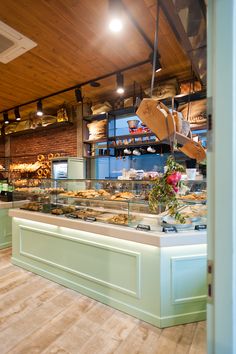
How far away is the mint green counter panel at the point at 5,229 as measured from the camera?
4273 millimetres

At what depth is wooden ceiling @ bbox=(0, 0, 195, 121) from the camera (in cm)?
243

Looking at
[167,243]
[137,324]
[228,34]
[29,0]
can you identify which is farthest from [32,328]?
[29,0]

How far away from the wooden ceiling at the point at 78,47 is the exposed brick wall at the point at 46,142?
1283 millimetres

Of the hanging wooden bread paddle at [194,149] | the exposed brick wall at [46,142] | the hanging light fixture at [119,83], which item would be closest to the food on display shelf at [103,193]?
the hanging wooden bread paddle at [194,149]

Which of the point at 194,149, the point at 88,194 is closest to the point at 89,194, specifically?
the point at 88,194

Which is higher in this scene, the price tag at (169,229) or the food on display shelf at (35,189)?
the food on display shelf at (35,189)

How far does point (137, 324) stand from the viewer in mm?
2096

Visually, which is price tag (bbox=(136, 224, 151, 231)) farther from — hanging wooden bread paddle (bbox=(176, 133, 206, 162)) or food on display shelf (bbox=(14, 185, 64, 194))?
food on display shelf (bbox=(14, 185, 64, 194))

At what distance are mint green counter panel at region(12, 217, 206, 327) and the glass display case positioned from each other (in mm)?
221

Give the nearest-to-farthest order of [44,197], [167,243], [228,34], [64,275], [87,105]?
[228,34] < [167,243] < [64,275] < [44,197] < [87,105]

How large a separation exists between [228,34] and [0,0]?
264 centimetres

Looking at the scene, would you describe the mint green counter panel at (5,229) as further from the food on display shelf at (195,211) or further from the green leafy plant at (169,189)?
the food on display shelf at (195,211)

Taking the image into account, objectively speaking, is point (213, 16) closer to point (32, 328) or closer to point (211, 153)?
point (211, 153)

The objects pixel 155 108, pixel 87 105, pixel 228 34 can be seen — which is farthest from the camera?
pixel 87 105
